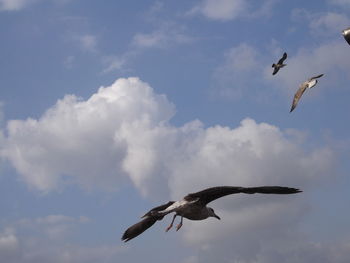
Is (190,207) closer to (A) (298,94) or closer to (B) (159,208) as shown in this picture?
(B) (159,208)

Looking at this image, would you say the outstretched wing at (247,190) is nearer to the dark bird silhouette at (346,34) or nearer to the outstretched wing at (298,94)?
the dark bird silhouette at (346,34)

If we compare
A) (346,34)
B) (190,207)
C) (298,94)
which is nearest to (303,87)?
(298,94)

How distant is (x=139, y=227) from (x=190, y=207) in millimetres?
1672

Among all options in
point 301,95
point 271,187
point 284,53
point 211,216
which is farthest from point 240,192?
point 284,53

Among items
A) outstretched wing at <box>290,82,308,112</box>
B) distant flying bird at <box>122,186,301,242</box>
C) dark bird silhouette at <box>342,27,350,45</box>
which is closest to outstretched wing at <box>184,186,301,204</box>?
distant flying bird at <box>122,186,301,242</box>

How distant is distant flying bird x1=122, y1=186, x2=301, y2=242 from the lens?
558 inches

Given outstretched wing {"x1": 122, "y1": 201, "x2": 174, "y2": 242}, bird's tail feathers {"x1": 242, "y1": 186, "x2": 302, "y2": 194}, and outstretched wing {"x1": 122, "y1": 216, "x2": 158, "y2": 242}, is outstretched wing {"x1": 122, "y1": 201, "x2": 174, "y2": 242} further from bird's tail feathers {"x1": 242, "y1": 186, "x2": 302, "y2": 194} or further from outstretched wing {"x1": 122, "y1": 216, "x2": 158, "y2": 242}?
bird's tail feathers {"x1": 242, "y1": 186, "x2": 302, "y2": 194}

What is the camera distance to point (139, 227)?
15906mm

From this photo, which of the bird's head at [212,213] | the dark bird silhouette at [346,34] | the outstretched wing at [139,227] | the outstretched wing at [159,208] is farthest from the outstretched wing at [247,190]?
the dark bird silhouette at [346,34]

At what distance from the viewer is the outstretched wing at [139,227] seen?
1577cm

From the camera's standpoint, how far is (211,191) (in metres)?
14.8

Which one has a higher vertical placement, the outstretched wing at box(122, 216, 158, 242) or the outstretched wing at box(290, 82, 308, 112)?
the outstretched wing at box(290, 82, 308, 112)

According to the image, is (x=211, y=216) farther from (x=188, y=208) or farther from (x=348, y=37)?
(x=348, y=37)

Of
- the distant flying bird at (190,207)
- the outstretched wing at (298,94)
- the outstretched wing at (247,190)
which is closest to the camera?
the outstretched wing at (247,190)
